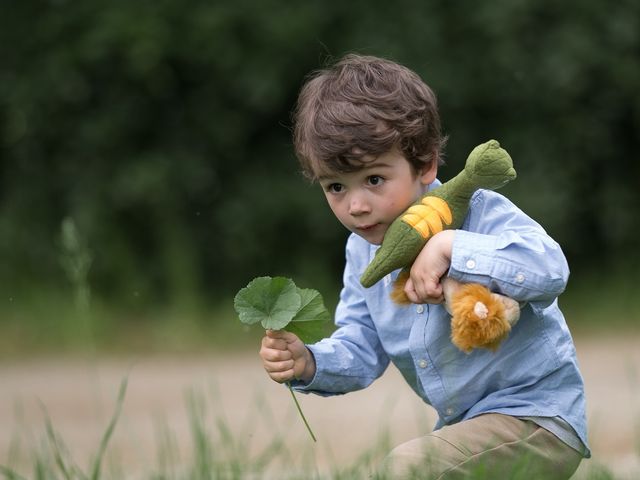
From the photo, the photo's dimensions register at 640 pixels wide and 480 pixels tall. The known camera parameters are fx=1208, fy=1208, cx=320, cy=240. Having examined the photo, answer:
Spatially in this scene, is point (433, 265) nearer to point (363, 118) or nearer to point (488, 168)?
point (488, 168)

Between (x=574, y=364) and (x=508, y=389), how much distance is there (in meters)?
0.17

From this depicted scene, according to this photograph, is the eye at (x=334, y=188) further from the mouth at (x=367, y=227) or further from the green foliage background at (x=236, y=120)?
the green foliage background at (x=236, y=120)

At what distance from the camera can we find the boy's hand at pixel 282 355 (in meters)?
2.75

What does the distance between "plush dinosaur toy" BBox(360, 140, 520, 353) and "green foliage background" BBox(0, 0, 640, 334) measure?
5.80m

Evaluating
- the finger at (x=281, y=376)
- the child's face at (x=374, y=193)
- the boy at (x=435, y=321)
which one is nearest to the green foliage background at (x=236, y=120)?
the boy at (x=435, y=321)

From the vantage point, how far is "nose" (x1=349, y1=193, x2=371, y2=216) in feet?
8.94

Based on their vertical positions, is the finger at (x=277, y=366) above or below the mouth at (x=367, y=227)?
below

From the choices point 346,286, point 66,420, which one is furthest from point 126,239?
point 346,286

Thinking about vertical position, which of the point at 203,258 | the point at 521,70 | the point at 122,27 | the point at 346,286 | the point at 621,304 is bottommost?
the point at 621,304

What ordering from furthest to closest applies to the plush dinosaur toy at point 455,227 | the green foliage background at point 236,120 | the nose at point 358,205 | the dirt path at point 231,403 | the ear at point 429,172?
the green foliage background at point 236,120 < the dirt path at point 231,403 < the ear at point 429,172 < the nose at point 358,205 < the plush dinosaur toy at point 455,227

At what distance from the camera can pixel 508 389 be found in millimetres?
2836

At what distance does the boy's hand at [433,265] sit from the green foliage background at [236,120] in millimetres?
5903

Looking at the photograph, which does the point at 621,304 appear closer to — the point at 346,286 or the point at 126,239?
the point at 126,239

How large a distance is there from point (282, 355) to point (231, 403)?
4.07 metres
